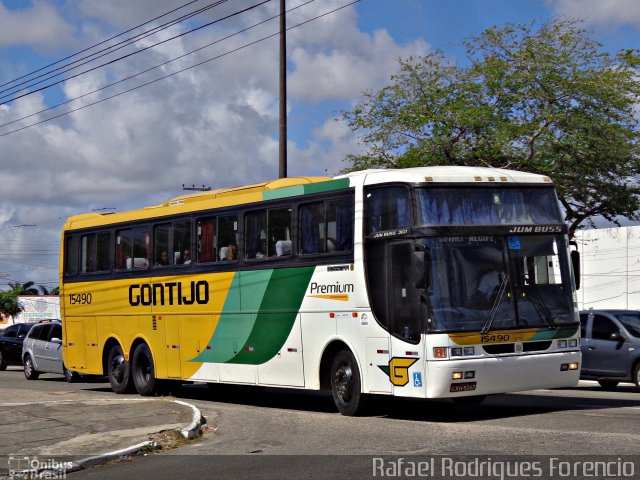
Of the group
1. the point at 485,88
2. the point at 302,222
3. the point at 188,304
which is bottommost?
the point at 188,304

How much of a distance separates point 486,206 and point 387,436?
3934 mm

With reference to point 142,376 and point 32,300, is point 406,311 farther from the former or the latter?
point 32,300

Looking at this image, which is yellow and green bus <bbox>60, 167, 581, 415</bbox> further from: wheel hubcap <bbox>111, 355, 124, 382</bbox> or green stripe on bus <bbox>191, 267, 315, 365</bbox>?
wheel hubcap <bbox>111, 355, 124, 382</bbox>

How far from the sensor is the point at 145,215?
21.2m

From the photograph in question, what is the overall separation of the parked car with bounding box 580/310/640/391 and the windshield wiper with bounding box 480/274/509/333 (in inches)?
275

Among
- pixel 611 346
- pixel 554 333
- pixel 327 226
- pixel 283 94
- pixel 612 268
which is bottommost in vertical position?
pixel 611 346

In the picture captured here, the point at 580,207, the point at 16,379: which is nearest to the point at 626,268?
the point at 580,207

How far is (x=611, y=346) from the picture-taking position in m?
20.3

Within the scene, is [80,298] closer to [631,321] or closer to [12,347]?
[12,347]

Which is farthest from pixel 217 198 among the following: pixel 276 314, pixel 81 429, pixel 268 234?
pixel 81 429

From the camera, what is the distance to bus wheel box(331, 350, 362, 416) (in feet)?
48.8

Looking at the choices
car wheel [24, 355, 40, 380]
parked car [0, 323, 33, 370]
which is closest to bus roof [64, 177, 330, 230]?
car wheel [24, 355, 40, 380]

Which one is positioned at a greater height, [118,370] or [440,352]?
[440,352]

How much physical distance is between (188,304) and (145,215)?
278cm
